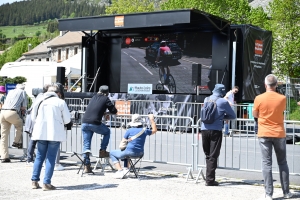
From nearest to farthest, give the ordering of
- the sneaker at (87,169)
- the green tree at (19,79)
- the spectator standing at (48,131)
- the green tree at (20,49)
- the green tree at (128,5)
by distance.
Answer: the spectator standing at (48,131) < the sneaker at (87,169) < the green tree at (19,79) < the green tree at (128,5) < the green tree at (20,49)

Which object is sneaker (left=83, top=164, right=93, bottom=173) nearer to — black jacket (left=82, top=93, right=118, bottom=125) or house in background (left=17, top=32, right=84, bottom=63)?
black jacket (left=82, top=93, right=118, bottom=125)

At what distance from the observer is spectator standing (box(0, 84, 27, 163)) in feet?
37.3

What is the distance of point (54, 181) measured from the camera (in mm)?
9297

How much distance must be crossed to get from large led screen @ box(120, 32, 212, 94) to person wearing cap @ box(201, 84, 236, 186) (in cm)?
1401

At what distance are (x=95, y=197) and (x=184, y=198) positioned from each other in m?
1.37

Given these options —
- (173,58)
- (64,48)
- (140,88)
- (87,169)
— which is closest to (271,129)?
(87,169)

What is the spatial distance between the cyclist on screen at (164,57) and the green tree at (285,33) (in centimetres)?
1932

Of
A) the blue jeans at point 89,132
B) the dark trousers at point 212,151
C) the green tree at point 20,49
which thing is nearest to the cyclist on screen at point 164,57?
the blue jeans at point 89,132

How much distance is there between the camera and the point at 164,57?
24.9 metres

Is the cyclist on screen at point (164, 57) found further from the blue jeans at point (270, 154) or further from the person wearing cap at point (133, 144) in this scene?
the blue jeans at point (270, 154)

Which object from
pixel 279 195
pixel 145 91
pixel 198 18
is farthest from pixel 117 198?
pixel 145 91

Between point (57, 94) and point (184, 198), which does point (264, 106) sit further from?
point (57, 94)

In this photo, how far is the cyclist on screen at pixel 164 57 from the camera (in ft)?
81.2

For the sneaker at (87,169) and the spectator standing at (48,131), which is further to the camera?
the sneaker at (87,169)
